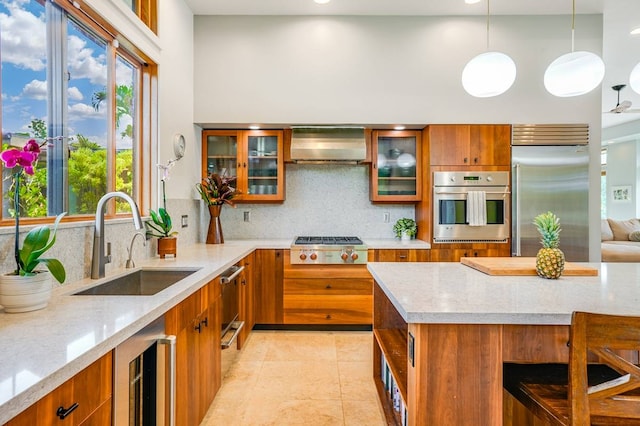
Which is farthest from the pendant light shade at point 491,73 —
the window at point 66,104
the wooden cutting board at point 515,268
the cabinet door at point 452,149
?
the window at point 66,104

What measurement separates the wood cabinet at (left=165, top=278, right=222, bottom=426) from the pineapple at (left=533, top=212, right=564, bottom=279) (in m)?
1.83

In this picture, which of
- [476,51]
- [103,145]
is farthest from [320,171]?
[103,145]

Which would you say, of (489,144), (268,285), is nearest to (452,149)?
(489,144)

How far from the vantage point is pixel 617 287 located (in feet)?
5.66

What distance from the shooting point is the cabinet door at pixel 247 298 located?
3162 mm

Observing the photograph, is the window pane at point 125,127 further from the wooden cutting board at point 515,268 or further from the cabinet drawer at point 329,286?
the wooden cutting board at point 515,268

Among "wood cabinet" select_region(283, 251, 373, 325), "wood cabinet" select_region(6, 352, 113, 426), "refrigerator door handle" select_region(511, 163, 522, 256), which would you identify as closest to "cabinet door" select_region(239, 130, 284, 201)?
"wood cabinet" select_region(283, 251, 373, 325)

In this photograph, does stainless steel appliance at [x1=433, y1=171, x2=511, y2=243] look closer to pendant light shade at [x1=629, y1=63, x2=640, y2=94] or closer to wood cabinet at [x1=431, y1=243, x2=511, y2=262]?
wood cabinet at [x1=431, y1=243, x2=511, y2=262]

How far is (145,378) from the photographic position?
4.63 feet

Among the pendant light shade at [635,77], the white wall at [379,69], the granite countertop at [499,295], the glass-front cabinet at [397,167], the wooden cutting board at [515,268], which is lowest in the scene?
the granite countertop at [499,295]

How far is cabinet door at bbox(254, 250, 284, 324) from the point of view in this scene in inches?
140

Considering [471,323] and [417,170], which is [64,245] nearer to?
[471,323]

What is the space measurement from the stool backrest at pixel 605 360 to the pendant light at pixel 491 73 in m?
1.38

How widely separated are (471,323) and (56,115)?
7.31ft
